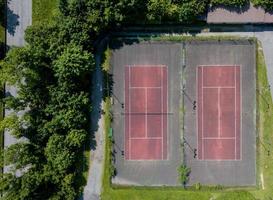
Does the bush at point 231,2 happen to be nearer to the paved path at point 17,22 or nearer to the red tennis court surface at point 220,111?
the red tennis court surface at point 220,111

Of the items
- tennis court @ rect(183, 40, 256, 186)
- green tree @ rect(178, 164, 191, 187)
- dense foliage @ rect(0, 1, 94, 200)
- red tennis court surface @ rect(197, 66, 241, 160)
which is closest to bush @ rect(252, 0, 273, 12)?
tennis court @ rect(183, 40, 256, 186)

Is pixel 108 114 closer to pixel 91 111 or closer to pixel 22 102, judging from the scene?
pixel 91 111

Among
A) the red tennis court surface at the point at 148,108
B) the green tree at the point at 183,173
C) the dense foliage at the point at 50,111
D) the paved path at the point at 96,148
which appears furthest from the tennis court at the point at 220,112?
the dense foliage at the point at 50,111

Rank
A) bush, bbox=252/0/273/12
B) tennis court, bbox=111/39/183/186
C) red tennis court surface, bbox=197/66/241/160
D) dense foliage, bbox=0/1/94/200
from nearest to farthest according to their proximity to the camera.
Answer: dense foliage, bbox=0/1/94/200 → bush, bbox=252/0/273/12 → red tennis court surface, bbox=197/66/241/160 → tennis court, bbox=111/39/183/186

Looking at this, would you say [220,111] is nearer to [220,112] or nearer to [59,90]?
[220,112]

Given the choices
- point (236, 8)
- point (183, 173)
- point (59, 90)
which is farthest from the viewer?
point (183, 173)

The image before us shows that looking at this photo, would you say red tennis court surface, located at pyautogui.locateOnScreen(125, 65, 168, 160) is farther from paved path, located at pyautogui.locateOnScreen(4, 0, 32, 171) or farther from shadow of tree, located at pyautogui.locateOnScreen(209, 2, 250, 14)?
paved path, located at pyautogui.locateOnScreen(4, 0, 32, 171)

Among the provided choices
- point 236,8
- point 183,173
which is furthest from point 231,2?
point 183,173
